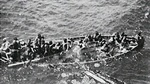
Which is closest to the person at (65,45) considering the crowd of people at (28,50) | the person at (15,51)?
the crowd of people at (28,50)

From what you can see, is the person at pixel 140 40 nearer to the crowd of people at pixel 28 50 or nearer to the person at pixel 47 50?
the crowd of people at pixel 28 50

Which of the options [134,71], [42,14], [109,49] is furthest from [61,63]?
[42,14]

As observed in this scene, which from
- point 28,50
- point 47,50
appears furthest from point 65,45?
point 28,50

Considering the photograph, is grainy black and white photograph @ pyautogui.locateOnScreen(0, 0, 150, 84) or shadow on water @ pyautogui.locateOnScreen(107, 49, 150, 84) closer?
grainy black and white photograph @ pyautogui.locateOnScreen(0, 0, 150, 84)

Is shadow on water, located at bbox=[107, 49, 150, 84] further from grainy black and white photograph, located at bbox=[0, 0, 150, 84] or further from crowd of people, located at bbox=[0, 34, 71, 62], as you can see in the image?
crowd of people, located at bbox=[0, 34, 71, 62]

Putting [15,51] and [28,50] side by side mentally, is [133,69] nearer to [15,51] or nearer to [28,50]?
[28,50]

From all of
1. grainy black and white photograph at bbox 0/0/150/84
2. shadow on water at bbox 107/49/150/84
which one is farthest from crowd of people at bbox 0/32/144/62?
shadow on water at bbox 107/49/150/84

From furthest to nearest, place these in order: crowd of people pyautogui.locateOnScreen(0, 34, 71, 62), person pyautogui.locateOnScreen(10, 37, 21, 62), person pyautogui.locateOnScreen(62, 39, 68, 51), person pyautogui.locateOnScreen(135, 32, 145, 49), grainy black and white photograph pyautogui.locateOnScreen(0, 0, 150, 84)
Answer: person pyautogui.locateOnScreen(135, 32, 145, 49), person pyautogui.locateOnScreen(62, 39, 68, 51), crowd of people pyautogui.locateOnScreen(0, 34, 71, 62), person pyautogui.locateOnScreen(10, 37, 21, 62), grainy black and white photograph pyautogui.locateOnScreen(0, 0, 150, 84)
